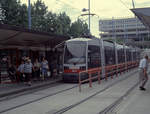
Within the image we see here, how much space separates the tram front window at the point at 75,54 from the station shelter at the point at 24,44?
40.6 inches

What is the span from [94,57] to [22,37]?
5794 mm

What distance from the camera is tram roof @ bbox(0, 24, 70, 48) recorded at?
13857 mm

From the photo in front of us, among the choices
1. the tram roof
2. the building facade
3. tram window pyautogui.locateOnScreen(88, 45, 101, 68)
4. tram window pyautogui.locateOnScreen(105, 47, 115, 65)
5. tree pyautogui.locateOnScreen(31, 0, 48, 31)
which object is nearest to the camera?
the tram roof

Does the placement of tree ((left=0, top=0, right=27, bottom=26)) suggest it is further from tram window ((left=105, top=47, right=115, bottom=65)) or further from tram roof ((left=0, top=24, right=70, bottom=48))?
tram roof ((left=0, top=24, right=70, bottom=48))

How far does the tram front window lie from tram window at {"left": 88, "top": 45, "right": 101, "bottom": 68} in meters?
0.54

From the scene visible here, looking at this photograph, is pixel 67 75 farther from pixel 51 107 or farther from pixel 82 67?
pixel 51 107

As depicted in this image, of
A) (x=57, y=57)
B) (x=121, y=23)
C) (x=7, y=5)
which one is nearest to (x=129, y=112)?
(x=57, y=57)

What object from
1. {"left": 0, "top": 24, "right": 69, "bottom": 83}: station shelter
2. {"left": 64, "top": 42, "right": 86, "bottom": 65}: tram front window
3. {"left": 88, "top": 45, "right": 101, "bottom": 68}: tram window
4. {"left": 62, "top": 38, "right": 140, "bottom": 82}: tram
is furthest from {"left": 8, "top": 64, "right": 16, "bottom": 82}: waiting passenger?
{"left": 88, "top": 45, "right": 101, "bottom": 68}: tram window

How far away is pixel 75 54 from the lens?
1900cm

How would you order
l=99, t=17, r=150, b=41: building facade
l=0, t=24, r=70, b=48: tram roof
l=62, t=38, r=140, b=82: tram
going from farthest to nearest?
l=99, t=17, r=150, b=41: building facade
l=62, t=38, r=140, b=82: tram
l=0, t=24, r=70, b=48: tram roof

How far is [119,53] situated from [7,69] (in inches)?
563

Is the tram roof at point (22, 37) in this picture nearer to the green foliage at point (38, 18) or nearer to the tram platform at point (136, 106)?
the tram platform at point (136, 106)

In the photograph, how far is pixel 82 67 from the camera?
18.6 metres

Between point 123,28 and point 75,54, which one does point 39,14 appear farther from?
point 123,28
